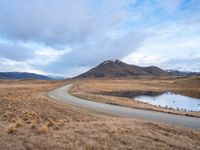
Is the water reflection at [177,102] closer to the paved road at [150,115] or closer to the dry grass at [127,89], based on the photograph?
the dry grass at [127,89]

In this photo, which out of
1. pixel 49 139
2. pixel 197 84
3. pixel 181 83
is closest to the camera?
pixel 49 139

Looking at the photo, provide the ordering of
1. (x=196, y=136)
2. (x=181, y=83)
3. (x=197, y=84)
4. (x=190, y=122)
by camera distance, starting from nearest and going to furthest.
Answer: (x=196, y=136), (x=190, y=122), (x=197, y=84), (x=181, y=83)

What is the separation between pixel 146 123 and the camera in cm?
1678

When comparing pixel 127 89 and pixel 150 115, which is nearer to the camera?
pixel 150 115

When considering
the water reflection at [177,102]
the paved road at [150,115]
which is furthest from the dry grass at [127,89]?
the water reflection at [177,102]

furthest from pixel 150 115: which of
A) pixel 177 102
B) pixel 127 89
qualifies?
pixel 127 89

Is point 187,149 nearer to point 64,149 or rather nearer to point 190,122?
point 64,149

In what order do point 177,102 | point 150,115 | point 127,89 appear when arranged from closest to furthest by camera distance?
point 150,115
point 177,102
point 127,89

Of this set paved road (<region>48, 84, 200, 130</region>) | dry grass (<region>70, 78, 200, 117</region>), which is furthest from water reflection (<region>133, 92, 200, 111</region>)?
paved road (<region>48, 84, 200, 130</region>)

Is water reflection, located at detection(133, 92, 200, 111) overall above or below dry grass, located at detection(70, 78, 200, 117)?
below

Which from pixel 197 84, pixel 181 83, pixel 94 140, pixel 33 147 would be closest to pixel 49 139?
pixel 33 147

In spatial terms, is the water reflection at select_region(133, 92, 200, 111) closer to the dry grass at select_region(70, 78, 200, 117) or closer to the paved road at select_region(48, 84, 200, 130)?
the dry grass at select_region(70, 78, 200, 117)

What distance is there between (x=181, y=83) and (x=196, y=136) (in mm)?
109205

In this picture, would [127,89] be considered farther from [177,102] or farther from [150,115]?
[150,115]
